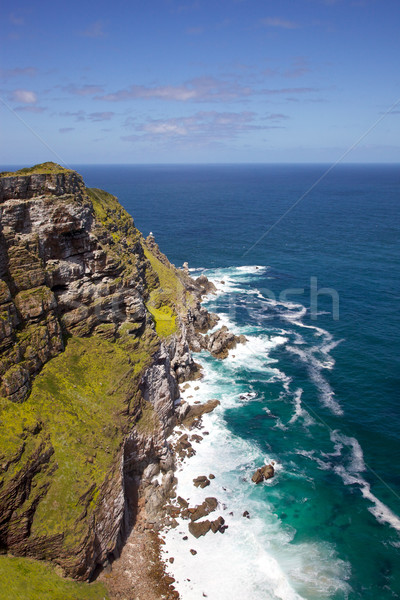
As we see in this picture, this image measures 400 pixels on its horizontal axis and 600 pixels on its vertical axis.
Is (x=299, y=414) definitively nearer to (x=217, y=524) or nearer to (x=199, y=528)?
(x=217, y=524)

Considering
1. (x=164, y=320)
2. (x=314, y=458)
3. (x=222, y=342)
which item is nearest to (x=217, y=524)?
(x=314, y=458)

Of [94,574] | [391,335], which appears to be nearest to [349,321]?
[391,335]

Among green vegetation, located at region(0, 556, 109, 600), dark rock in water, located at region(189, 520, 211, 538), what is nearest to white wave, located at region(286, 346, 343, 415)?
dark rock in water, located at region(189, 520, 211, 538)

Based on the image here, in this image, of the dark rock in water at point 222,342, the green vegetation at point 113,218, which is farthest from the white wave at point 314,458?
the green vegetation at point 113,218

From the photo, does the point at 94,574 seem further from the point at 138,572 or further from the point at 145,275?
the point at 145,275

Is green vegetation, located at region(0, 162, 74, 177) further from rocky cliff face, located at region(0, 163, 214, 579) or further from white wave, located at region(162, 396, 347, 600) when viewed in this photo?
white wave, located at region(162, 396, 347, 600)

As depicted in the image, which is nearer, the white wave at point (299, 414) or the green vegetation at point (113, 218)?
the white wave at point (299, 414)

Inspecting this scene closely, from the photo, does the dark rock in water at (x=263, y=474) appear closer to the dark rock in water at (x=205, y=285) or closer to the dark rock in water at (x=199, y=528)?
the dark rock in water at (x=199, y=528)
